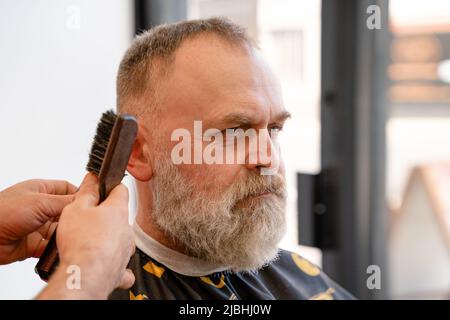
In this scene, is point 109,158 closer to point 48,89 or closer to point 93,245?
point 93,245

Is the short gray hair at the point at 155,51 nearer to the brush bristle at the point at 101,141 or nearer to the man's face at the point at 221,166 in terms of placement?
the man's face at the point at 221,166

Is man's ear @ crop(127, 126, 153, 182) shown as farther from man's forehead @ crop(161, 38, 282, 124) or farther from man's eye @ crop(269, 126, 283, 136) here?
man's eye @ crop(269, 126, 283, 136)

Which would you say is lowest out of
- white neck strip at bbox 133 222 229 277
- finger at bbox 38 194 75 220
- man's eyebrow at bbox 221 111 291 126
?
white neck strip at bbox 133 222 229 277

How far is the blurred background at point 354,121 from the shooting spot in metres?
2.18

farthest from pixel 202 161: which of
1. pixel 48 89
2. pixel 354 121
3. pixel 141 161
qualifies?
pixel 354 121

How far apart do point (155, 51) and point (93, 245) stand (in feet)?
2.06

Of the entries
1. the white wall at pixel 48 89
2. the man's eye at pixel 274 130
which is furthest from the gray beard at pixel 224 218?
the white wall at pixel 48 89

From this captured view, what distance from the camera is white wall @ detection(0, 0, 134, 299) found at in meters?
1.79

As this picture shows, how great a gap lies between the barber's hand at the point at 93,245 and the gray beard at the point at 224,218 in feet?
1.12

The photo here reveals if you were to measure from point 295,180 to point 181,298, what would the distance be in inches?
43.6

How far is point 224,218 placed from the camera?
4.52 ft

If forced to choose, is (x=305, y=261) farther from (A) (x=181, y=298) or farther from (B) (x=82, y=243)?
(B) (x=82, y=243)

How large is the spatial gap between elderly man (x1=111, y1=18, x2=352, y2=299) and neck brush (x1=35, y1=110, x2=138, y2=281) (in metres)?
0.21

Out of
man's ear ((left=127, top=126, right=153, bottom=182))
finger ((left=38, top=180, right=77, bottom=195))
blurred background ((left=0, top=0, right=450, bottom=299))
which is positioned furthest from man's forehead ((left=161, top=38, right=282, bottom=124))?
blurred background ((left=0, top=0, right=450, bottom=299))
